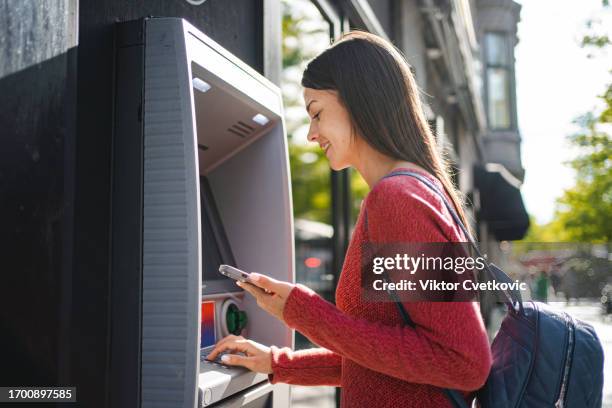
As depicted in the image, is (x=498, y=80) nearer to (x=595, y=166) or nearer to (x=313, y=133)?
(x=595, y=166)

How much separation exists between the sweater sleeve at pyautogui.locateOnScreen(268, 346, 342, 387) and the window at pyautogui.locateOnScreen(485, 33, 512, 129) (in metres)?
16.7

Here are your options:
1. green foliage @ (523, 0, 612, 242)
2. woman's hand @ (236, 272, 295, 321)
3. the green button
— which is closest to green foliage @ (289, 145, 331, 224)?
green foliage @ (523, 0, 612, 242)

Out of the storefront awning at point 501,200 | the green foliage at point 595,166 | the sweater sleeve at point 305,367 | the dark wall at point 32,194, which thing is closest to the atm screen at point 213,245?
the sweater sleeve at point 305,367

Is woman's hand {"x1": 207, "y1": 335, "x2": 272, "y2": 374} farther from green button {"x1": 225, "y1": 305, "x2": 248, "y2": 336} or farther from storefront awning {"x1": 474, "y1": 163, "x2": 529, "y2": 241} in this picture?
storefront awning {"x1": 474, "y1": 163, "x2": 529, "y2": 241}

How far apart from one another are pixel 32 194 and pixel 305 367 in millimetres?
817

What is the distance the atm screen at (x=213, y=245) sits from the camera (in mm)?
2119

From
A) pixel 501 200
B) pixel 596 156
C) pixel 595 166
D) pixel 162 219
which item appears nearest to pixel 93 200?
pixel 162 219

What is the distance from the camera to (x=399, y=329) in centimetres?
138

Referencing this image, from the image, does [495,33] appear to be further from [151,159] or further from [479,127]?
[151,159]

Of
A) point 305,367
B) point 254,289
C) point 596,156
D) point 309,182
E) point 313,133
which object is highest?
point 309,182

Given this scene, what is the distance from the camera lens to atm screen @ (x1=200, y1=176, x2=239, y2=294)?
2119 mm

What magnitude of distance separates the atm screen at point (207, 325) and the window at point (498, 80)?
54.3 feet

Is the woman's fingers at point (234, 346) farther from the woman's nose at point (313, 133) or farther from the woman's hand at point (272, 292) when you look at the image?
the woman's nose at point (313, 133)

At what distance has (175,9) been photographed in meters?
2.03
